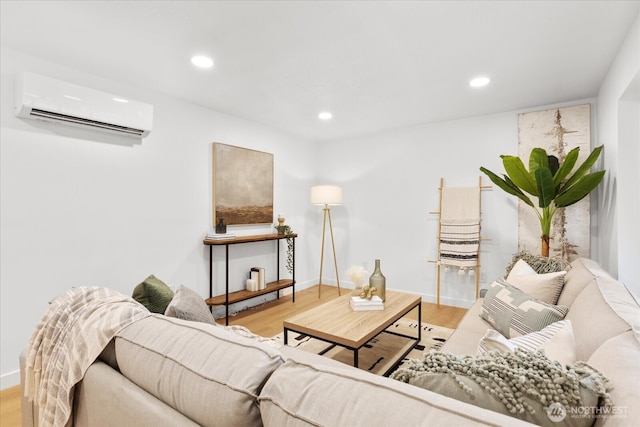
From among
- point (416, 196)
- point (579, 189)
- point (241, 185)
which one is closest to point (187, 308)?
point (241, 185)

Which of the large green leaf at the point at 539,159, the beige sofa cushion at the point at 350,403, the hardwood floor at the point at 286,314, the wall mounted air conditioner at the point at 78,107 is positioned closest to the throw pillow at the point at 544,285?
the large green leaf at the point at 539,159

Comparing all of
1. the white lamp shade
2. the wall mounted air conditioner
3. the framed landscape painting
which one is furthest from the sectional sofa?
the white lamp shade

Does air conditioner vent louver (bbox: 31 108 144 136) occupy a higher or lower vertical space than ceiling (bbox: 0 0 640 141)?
lower

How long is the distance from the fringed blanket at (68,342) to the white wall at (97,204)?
4.80 feet

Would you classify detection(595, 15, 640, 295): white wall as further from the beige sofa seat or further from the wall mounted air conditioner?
the wall mounted air conditioner

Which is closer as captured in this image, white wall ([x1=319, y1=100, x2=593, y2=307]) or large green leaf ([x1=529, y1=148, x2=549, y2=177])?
large green leaf ([x1=529, y1=148, x2=549, y2=177])

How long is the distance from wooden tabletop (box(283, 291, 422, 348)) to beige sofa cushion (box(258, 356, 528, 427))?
1.37m

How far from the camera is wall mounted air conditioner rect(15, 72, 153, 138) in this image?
229 centimetres

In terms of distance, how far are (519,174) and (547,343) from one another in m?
2.27

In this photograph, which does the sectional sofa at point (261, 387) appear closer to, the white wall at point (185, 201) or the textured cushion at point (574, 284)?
the textured cushion at point (574, 284)

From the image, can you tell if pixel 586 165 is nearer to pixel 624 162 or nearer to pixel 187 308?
pixel 624 162

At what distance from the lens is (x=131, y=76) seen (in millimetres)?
2781

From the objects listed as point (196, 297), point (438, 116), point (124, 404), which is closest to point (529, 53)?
point (438, 116)

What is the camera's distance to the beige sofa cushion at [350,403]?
1.91ft
